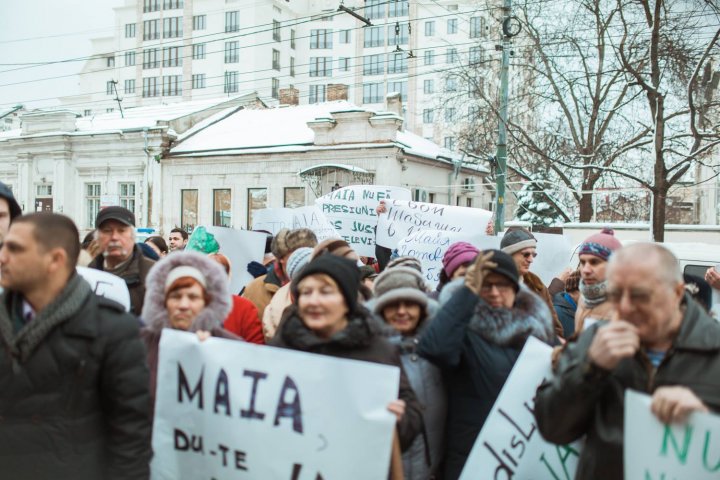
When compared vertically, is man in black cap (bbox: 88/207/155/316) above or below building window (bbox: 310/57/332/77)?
below

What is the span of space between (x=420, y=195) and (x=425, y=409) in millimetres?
24704

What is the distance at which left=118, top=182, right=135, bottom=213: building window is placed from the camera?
104ft

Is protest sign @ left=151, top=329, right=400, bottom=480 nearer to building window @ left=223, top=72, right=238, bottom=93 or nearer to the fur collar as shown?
the fur collar

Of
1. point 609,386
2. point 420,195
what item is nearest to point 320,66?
point 420,195

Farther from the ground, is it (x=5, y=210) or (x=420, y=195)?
(x=420, y=195)

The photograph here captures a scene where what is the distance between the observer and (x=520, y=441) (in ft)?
10.9

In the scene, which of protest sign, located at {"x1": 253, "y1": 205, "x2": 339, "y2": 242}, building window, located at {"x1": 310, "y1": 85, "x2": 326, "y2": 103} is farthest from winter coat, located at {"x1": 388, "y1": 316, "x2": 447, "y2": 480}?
building window, located at {"x1": 310, "y1": 85, "x2": 326, "y2": 103}

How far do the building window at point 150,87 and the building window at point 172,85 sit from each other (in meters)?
1.25

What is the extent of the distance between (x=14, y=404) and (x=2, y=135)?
124 ft

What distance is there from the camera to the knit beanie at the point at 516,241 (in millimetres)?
5477

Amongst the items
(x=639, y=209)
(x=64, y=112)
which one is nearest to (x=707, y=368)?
(x=639, y=209)

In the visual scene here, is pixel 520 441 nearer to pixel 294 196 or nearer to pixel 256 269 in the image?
pixel 256 269

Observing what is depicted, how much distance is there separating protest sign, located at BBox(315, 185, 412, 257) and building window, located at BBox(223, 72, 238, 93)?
2313 inches

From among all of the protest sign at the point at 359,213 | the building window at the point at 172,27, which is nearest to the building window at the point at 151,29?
the building window at the point at 172,27
